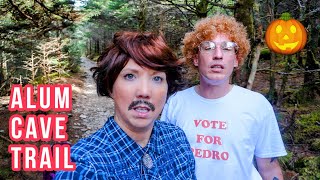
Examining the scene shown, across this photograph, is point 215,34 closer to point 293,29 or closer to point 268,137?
point 268,137

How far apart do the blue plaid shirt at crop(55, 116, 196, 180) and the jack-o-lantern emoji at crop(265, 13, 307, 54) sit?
80.0 inches

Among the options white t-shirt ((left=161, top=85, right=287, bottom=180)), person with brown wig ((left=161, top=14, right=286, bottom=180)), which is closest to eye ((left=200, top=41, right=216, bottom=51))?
person with brown wig ((left=161, top=14, right=286, bottom=180))

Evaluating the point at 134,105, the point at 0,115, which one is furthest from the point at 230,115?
the point at 0,115

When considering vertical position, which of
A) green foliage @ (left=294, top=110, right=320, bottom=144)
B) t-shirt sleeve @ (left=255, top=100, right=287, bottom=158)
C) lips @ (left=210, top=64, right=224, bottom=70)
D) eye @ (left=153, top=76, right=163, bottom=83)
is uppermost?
lips @ (left=210, top=64, right=224, bottom=70)

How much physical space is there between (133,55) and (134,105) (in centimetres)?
22

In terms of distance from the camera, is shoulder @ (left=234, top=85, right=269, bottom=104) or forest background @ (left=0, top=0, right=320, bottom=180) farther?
forest background @ (left=0, top=0, right=320, bottom=180)

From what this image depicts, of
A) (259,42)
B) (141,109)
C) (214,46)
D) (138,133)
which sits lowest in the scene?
(138,133)

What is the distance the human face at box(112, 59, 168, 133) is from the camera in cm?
150

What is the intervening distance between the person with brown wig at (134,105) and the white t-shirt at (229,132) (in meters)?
0.43

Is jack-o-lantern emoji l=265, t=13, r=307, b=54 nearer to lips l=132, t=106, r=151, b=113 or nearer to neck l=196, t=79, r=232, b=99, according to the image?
neck l=196, t=79, r=232, b=99

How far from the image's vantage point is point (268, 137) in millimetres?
2080

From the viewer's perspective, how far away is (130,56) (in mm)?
1491

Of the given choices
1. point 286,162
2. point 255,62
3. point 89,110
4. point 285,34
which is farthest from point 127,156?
point 89,110

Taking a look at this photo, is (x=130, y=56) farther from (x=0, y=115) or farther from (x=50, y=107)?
(x=0, y=115)
